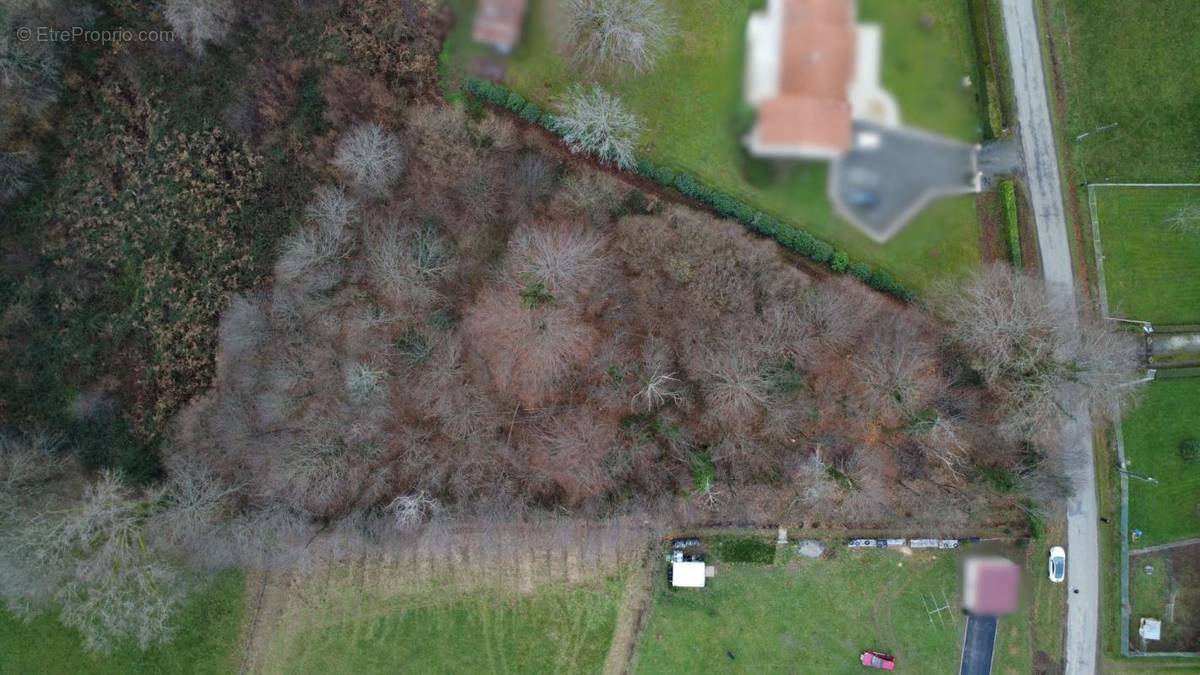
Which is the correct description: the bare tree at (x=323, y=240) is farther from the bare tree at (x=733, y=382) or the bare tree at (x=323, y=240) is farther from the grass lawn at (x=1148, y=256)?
the grass lawn at (x=1148, y=256)

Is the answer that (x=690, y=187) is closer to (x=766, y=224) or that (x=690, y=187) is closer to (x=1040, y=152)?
(x=766, y=224)

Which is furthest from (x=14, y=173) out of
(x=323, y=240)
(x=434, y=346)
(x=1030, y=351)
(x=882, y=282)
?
(x=1030, y=351)

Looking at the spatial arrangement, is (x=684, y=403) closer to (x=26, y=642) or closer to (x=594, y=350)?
(x=594, y=350)

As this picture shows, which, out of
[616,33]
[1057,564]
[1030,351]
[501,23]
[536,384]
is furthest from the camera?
[501,23]

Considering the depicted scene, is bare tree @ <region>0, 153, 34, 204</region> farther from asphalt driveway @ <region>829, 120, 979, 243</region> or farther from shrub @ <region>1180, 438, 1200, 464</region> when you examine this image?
shrub @ <region>1180, 438, 1200, 464</region>

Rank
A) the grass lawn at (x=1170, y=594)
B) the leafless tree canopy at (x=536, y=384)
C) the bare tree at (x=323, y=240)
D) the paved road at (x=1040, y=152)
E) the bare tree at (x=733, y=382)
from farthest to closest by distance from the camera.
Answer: the grass lawn at (x=1170, y=594) → the paved road at (x=1040, y=152) → the bare tree at (x=323, y=240) → the leafless tree canopy at (x=536, y=384) → the bare tree at (x=733, y=382)

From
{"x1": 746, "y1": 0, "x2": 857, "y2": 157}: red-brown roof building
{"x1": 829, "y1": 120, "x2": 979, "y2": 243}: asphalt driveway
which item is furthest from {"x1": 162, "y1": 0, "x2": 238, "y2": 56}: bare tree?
{"x1": 829, "y1": 120, "x2": 979, "y2": 243}: asphalt driveway

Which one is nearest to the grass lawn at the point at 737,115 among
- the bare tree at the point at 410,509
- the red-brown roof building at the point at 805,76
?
the red-brown roof building at the point at 805,76
